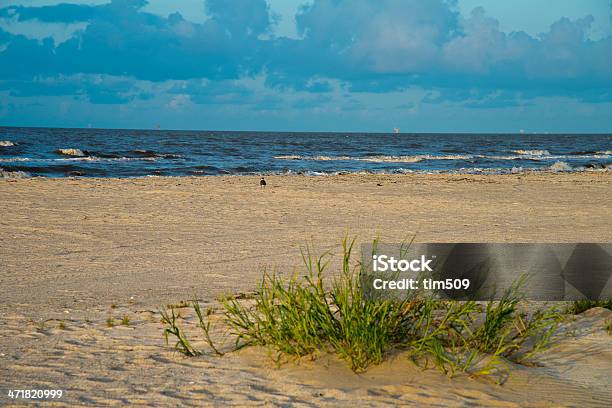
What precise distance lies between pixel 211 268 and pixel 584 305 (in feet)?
14.6

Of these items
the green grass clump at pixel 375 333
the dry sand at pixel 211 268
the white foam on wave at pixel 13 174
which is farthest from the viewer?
the white foam on wave at pixel 13 174

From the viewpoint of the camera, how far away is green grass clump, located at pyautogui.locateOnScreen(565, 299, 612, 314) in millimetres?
6105

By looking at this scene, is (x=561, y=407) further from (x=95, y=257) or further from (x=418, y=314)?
(x=95, y=257)

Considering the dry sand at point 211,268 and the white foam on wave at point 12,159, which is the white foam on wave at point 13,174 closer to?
the dry sand at point 211,268

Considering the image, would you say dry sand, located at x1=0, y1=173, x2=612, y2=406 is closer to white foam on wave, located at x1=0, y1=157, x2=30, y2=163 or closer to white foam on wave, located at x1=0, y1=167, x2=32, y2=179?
white foam on wave, located at x1=0, y1=167, x2=32, y2=179

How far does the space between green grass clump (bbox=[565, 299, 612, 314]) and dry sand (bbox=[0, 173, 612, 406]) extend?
7.3 inches

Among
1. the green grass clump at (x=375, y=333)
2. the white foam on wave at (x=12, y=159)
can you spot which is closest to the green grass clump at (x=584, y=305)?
the green grass clump at (x=375, y=333)

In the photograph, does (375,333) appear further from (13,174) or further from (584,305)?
(13,174)

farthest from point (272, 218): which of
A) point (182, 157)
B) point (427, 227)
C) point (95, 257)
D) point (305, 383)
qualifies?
point (182, 157)

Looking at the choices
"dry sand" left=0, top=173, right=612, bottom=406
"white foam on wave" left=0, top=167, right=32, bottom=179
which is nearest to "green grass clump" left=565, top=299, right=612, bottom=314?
"dry sand" left=0, top=173, right=612, bottom=406

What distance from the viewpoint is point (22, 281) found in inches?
308

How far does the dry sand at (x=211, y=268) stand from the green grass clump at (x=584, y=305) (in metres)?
0.19

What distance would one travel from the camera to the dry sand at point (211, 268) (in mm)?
4289

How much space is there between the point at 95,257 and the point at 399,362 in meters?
5.90
